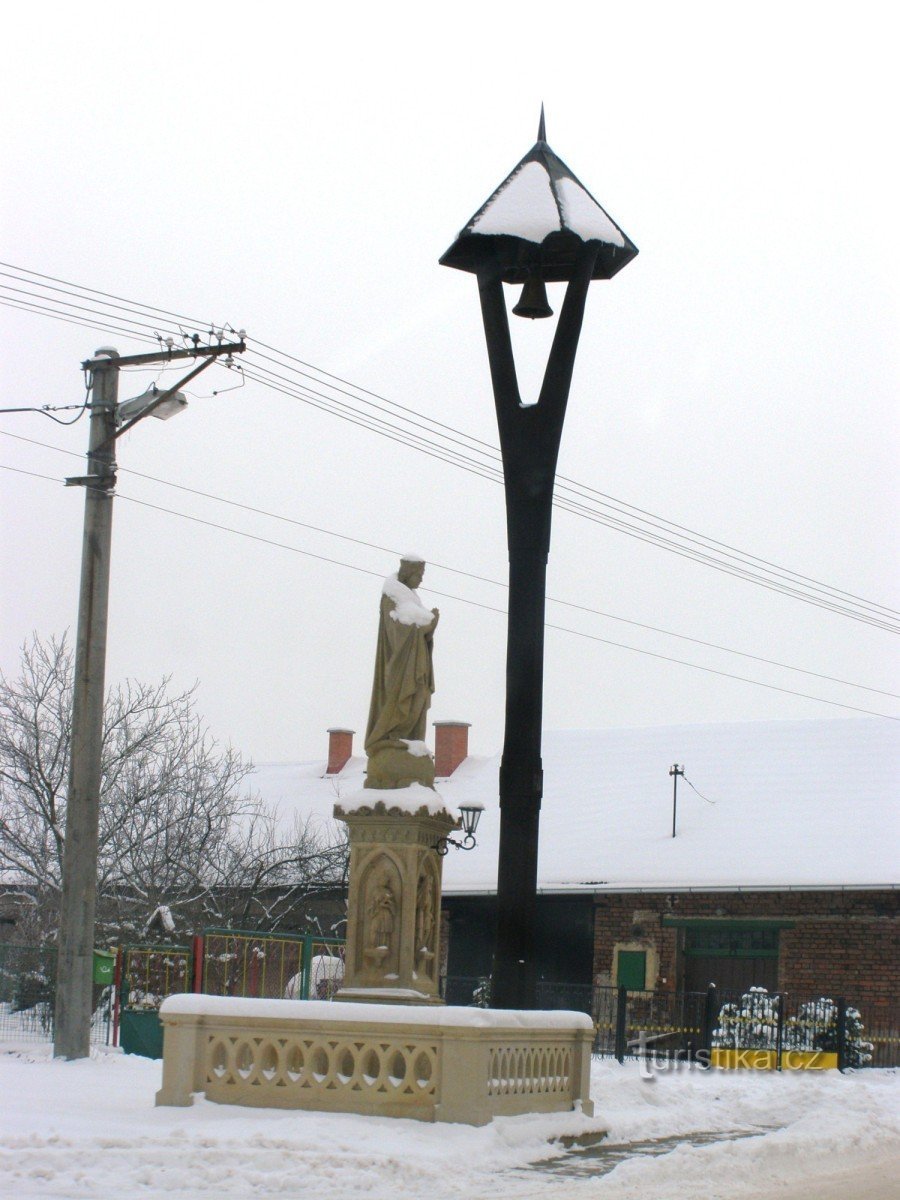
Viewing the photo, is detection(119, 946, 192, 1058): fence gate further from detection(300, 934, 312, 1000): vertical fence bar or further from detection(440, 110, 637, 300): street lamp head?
detection(440, 110, 637, 300): street lamp head

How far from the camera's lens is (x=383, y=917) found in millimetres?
12445

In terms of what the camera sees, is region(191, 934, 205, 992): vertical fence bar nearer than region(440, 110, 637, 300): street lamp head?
No

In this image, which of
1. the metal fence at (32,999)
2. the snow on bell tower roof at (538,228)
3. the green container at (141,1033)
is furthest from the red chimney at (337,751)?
the snow on bell tower roof at (538,228)

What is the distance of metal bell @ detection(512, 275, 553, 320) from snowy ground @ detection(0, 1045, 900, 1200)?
6657 mm

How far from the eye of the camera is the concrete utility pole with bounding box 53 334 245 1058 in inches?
606

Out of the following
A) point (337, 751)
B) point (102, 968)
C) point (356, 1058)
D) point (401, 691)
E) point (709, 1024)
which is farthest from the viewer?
point (337, 751)

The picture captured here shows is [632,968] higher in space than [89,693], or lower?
lower

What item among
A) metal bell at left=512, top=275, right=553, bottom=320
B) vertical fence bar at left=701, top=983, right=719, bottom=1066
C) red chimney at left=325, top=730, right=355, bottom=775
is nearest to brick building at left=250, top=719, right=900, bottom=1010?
vertical fence bar at left=701, top=983, right=719, bottom=1066

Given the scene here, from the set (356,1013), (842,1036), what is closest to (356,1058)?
(356,1013)

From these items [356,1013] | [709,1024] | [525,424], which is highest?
[525,424]

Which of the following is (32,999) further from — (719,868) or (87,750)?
(719,868)

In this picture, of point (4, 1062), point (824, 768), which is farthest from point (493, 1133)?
point (824, 768)

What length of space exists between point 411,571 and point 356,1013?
3.73 m

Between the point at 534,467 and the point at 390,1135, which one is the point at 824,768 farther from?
the point at 390,1135
